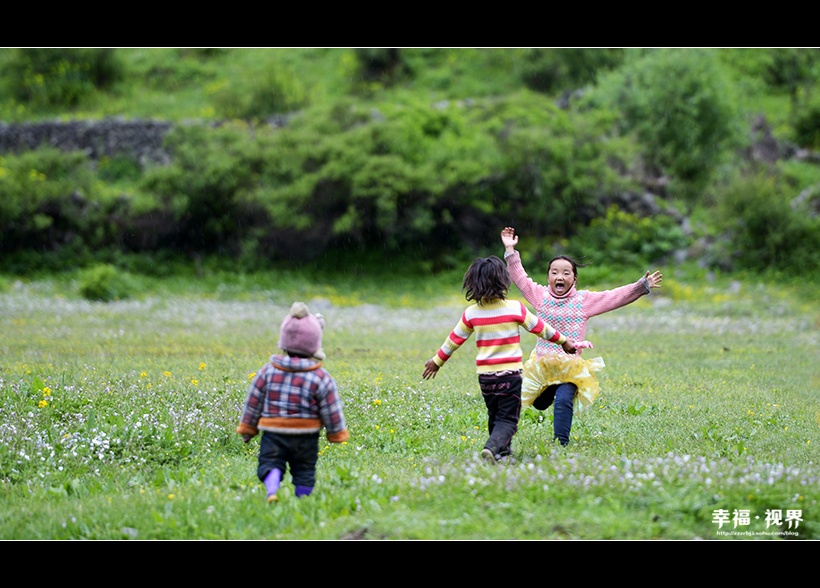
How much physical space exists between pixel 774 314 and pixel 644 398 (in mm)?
12963

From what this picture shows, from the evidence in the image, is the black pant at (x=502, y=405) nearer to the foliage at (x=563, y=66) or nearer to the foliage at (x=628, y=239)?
the foliage at (x=628, y=239)

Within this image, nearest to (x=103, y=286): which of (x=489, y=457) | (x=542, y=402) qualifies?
(x=542, y=402)

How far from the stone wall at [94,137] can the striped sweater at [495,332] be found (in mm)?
29027

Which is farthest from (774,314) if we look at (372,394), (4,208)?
(4,208)

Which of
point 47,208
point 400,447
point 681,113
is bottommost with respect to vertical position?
point 400,447

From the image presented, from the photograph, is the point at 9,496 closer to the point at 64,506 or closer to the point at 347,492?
the point at 64,506

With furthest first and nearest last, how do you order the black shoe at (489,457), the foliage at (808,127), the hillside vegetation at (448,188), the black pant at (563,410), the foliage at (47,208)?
the foliage at (808,127) < the foliage at (47,208) < the hillside vegetation at (448,188) < the black pant at (563,410) < the black shoe at (489,457)

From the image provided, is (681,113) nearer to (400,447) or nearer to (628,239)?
(628,239)

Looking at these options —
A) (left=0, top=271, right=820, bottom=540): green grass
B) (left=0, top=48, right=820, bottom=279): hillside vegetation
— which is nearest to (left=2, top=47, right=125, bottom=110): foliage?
(left=0, top=48, right=820, bottom=279): hillside vegetation

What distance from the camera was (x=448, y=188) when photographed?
30.7 m

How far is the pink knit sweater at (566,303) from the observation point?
9516 millimetres

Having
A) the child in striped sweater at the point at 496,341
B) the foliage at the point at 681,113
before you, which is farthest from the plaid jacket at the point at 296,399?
the foliage at the point at 681,113

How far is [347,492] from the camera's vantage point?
24.6 feet

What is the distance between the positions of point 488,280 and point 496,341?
0.60 meters
